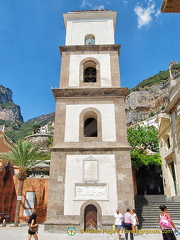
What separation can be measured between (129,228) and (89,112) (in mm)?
7312

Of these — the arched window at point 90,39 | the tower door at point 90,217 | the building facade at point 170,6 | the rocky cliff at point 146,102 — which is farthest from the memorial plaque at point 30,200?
the rocky cliff at point 146,102

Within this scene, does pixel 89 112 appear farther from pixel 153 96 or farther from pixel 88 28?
pixel 153 96

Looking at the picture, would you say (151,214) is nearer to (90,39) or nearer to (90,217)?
(90,217)

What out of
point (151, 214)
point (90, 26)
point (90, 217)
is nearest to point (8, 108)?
point (90, 26)

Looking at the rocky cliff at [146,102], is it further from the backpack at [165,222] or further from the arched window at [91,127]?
the backpack at [165,222]

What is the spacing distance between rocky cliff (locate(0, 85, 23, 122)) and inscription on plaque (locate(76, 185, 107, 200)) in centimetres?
16789

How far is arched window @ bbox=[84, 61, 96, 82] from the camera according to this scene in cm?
1571

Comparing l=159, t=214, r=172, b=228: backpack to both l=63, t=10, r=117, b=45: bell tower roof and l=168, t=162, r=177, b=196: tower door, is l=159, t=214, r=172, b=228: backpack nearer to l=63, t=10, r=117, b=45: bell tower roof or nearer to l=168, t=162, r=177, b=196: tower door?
l=63, t=10, r=117, b=45: bell tower roof

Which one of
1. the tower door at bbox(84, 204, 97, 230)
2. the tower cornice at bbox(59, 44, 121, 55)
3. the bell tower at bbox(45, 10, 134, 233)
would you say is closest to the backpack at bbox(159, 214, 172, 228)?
the bell tower at bbox(45, 10, 134, 233)

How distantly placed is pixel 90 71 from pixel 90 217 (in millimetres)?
10255

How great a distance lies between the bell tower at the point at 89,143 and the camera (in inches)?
429

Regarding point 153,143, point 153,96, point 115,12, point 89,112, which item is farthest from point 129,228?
point 153,96

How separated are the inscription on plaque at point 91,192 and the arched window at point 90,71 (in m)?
8.15

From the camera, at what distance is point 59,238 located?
8891mm
